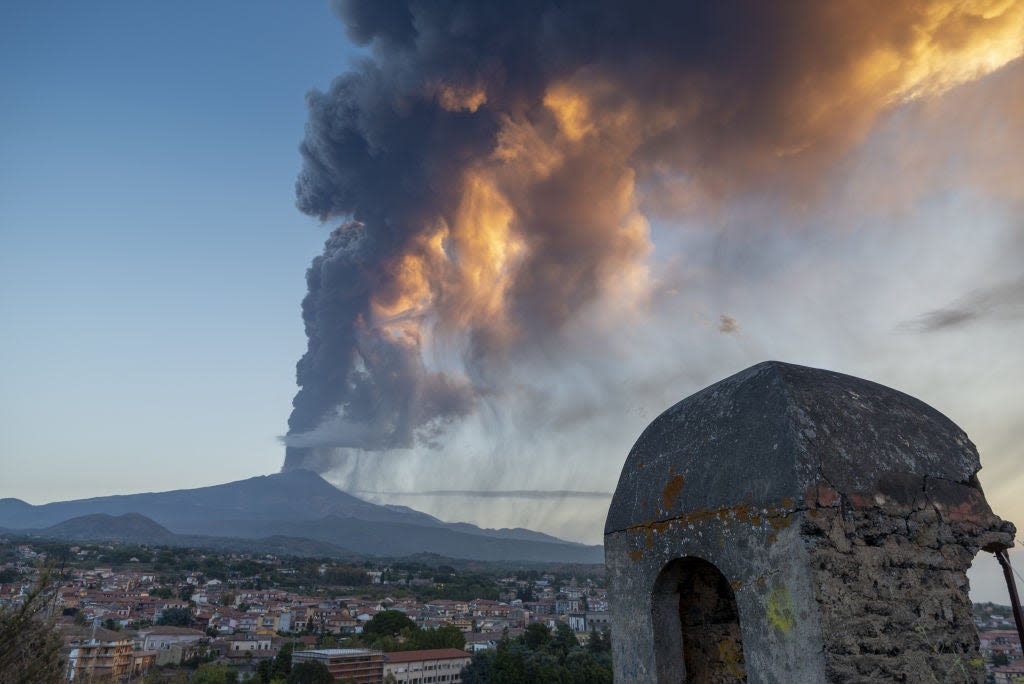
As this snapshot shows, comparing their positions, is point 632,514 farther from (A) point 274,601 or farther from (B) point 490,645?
(A) point 274,601

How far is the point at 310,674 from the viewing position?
42062 mm

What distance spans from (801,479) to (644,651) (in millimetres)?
1639

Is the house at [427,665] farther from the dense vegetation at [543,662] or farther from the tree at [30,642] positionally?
the tree at [30,642]

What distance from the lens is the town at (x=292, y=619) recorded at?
44281 mm

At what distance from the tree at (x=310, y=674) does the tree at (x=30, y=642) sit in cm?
3933

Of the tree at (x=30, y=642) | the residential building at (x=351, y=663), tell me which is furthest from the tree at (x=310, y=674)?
the tree at (x=30, y=642)

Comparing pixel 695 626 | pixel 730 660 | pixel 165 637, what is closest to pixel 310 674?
pixel 165 637

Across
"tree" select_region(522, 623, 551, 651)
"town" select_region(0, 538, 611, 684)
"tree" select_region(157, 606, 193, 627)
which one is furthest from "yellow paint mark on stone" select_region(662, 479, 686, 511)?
"tree" select_region(157, 606, 193, 627)

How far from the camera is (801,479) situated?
10.3 feet

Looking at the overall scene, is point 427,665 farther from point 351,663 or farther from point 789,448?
point 789,448

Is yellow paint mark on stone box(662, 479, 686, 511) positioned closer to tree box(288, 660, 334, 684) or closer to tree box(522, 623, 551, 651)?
tree box(288, 660, 334, 684)

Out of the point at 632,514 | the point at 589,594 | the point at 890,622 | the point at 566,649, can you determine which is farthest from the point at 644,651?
the point at 589,594

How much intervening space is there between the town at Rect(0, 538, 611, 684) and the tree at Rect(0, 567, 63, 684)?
9 cm

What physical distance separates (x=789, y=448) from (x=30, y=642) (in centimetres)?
860
